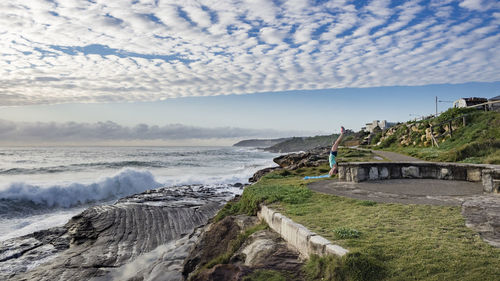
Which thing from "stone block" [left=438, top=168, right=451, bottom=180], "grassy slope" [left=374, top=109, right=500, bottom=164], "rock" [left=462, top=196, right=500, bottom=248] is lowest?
"rock" [left=462, top=196, right=500, bottom=248]

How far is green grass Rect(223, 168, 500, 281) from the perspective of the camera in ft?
11.4

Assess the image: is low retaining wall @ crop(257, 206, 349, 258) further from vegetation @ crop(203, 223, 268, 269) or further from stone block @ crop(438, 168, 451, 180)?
stone block @ crop(438, 168, 451, 180)

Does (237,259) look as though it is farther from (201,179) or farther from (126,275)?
(201,179)

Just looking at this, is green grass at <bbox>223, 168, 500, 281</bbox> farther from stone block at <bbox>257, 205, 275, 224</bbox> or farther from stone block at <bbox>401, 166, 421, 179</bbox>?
stone block at <bbox>401, 166, 421, 179</bbox>

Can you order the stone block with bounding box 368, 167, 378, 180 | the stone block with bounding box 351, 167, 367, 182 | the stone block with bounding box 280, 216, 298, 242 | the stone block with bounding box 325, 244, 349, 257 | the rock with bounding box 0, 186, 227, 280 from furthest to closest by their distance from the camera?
1. the stone block with bounding box 368, 167, 378, 180
2. the stone block with bounding box 351, 167, 367, 182
3. the rock with bounding box 0, 186, 227, 280
4. the stone block with bounding box 280, 216, 298, 242
5. the stone block with bounding box 325, 244, 349, 257

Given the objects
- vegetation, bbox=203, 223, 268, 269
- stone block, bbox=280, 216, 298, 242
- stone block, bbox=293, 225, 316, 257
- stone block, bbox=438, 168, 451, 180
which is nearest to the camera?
stone block, bbox=293, 225, 316, 257

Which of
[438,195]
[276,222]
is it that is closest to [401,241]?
[276,222]

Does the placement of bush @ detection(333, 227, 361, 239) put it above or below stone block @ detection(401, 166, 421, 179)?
below

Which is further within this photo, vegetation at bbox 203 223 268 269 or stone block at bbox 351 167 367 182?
stone block at bbox 351 167 367 182

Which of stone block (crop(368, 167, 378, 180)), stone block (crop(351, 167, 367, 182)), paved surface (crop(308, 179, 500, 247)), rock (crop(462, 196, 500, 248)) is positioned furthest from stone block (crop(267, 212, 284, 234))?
stone block (crop(368, 167, 378, 180))

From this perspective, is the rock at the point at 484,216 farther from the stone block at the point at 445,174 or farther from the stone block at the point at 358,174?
the stone block at the point at 358,174

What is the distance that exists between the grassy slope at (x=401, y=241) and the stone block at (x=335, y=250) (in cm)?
10

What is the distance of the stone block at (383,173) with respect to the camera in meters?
10.7

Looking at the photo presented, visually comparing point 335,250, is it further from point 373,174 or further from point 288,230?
point 373,174
